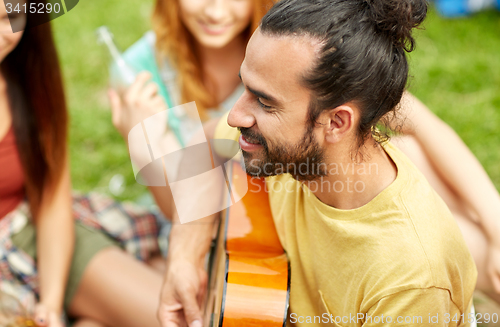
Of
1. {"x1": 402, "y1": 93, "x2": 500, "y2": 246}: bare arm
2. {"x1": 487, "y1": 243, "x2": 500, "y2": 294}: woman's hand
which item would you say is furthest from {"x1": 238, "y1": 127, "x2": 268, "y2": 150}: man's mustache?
{"x1": 487, "y1": 243, "x2": 500, "y2": 294}: woman's hand

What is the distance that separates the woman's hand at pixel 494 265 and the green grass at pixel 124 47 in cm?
103

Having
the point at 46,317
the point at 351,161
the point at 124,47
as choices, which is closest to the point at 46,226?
the point at 46,317

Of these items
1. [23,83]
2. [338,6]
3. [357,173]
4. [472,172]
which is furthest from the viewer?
[23,83]

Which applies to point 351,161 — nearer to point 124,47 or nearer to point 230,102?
A: point 230,102

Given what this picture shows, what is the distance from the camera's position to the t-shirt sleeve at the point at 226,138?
4.55 feet

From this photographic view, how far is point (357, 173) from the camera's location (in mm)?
1094

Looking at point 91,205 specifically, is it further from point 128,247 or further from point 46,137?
point 46,137

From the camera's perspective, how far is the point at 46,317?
1.51m

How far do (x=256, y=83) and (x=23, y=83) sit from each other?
971mm

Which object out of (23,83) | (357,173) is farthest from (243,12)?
(357,173)

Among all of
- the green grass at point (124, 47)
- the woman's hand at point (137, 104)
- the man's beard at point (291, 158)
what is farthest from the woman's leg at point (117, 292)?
the green grass at point (124, 47)

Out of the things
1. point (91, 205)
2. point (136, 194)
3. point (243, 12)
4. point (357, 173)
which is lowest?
point (136, 194)

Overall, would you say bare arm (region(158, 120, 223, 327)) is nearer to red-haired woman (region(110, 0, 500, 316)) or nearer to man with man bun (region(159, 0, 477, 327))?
red-haired woman (region(110, 0, 500, 316))

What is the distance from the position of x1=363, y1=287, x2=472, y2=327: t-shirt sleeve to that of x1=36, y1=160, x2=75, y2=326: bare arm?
1.09 m
